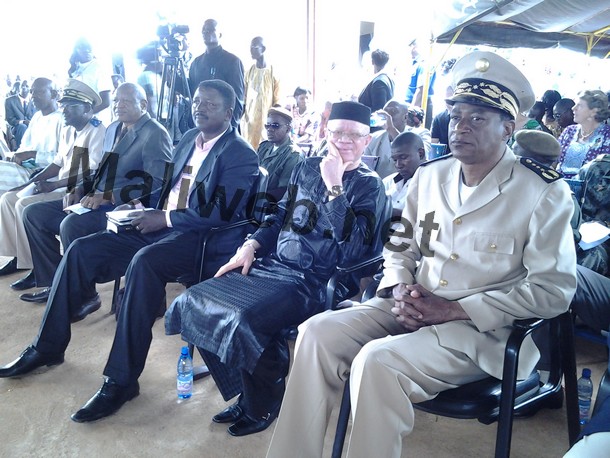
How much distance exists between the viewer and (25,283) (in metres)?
3.59

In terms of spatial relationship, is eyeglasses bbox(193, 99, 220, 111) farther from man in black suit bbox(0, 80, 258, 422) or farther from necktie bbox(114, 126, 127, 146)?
→ necktie bbox(114, 126, 127, 146)

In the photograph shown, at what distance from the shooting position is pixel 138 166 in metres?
3.16

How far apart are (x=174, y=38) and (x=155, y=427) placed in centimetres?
373

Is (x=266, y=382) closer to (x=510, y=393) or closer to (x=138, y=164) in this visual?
(x=510, y=393)

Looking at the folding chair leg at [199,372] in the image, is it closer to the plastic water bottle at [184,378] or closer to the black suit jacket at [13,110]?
the plastic water bottle at [184,378]

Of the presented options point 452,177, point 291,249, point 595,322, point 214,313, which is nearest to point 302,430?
point 214,313

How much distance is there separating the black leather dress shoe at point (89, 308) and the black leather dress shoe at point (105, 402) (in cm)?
104

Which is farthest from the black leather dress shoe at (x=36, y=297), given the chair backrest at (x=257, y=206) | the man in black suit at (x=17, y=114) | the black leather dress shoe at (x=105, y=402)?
the man in black suit at (x=17, y=114)

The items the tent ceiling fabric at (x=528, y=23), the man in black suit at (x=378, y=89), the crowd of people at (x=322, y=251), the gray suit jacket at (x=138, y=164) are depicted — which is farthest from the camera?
the tent ceiling fabric at (x=528, y=23)

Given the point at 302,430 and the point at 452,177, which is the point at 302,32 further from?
the point at 302,430

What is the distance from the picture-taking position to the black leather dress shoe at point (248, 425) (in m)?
1.98

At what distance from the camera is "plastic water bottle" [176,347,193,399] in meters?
2.23

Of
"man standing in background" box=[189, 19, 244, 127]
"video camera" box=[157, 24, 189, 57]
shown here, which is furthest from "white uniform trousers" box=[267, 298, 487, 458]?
"video camera" box=[157, 24, 189, 57]

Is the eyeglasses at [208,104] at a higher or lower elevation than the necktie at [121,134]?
higher
